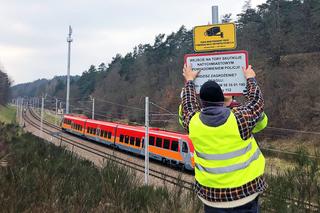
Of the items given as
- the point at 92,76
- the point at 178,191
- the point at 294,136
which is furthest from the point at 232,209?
the point at 92,76

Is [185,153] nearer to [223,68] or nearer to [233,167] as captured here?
[223,68]

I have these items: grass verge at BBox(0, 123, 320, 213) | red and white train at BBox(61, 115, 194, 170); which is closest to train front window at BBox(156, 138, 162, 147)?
red and white train at BBox(61, 115, 194, 170)

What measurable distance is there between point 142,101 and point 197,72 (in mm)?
55292

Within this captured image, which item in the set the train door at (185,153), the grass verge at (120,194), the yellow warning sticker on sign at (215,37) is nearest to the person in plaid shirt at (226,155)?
the yellow warning sticker on sign at (215,37)

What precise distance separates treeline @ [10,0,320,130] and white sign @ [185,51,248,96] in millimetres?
14045

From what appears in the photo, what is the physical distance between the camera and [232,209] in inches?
103

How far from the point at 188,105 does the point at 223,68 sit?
1248 mm

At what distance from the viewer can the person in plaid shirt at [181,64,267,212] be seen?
2594mm

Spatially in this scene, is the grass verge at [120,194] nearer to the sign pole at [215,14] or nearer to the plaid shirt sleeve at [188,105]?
the plaid shirt sleeve at [188,105]

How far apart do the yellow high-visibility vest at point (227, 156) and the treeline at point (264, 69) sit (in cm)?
1565

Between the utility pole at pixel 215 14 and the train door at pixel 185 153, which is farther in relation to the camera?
the train door at pixel 185 153

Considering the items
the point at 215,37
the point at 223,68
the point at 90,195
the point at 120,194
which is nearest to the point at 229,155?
the point at 223,68

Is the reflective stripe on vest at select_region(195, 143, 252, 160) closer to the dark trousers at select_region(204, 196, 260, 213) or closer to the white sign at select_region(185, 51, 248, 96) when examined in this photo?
the dark trousers at select_region(204, 196, 260, 213)

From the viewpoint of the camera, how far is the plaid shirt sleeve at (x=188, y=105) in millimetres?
3078
